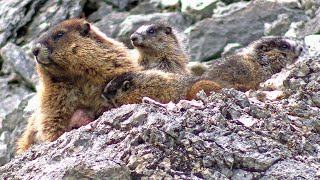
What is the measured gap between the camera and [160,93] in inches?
354

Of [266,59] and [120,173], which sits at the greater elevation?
[120,173]

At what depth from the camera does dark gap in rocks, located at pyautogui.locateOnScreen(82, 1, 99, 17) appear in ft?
56.1

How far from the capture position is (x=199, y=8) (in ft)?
53.9

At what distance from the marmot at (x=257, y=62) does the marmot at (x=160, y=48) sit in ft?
3.07

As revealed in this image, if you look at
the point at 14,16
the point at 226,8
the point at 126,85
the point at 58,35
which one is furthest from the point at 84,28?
the point at 226,8

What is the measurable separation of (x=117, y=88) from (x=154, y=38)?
4265 mm

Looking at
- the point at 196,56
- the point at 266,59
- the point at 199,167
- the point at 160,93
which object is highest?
the point at 199,167

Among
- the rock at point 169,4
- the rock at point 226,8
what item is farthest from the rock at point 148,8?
the rock at point 226,8

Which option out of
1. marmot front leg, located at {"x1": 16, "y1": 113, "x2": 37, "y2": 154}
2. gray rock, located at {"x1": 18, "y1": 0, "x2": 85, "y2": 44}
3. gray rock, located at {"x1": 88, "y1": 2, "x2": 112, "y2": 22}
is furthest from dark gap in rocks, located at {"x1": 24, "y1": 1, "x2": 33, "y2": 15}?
marmot front leg, located at {"x1": 16, "y1": 113, "x2": 37, "y2": 154}

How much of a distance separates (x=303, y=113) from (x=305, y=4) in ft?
27.2

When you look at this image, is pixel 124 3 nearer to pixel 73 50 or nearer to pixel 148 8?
pixel 148 8

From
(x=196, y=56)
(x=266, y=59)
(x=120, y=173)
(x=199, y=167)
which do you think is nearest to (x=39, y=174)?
(x=120, y=173)

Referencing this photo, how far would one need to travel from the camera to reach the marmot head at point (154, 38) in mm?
12914

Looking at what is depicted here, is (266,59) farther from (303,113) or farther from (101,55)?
(303,113)
